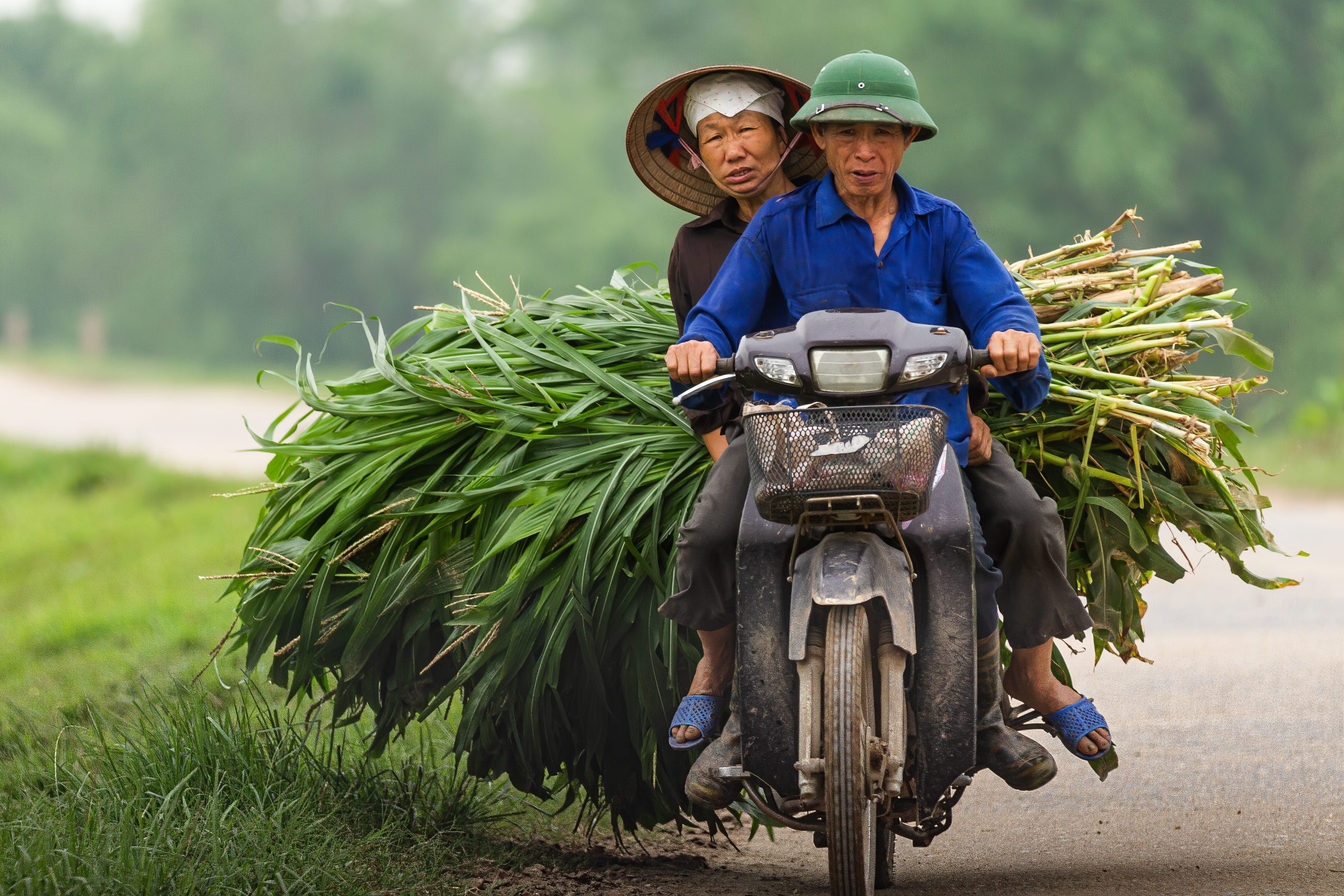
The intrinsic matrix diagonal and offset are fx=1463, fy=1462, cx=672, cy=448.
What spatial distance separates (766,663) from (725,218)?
1.35 meters

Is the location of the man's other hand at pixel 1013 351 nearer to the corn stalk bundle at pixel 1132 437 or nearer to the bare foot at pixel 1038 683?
the corn stalk bundle at pixel 1132 437

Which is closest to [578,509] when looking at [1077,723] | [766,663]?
[766,663]

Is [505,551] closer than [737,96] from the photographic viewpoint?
Yes

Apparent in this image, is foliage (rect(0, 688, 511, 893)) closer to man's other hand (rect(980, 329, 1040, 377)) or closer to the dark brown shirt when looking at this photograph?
the dark brown shirt

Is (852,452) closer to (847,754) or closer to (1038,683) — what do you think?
(847,754)

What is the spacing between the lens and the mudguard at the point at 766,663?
2.82m

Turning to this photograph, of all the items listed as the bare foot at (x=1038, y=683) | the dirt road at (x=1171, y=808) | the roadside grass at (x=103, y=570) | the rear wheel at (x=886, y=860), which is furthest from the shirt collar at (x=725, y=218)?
the roadside grass at (x=103, y=570)

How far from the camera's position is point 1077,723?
125 inches

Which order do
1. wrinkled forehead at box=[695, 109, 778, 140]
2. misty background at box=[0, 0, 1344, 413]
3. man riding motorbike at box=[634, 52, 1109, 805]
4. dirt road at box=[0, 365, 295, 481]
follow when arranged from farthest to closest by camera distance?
misty background at box=[0, 0, 1344, 413]
dirt road at box=[0, 365, 295, 481]
wrinkled forehead at box=[695, 109, 778, 140]
man riding motorbike at box=[634, 52, 1109, 805]

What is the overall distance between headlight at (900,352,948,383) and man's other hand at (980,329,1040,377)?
6.4 inches

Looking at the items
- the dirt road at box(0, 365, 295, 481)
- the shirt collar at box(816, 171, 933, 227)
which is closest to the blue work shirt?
the shirt collar at box(816, 171, 933, 227)

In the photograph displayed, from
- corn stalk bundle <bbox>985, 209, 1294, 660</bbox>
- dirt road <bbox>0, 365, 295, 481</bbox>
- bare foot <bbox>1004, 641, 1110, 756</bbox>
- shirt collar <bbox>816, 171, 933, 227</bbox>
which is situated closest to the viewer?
shirt collar <bbox>816, 171, 933, 227</bbox>

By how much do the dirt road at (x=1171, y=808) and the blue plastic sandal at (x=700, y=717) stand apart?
2.28ft

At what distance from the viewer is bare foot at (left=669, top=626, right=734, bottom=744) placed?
10.3ft
